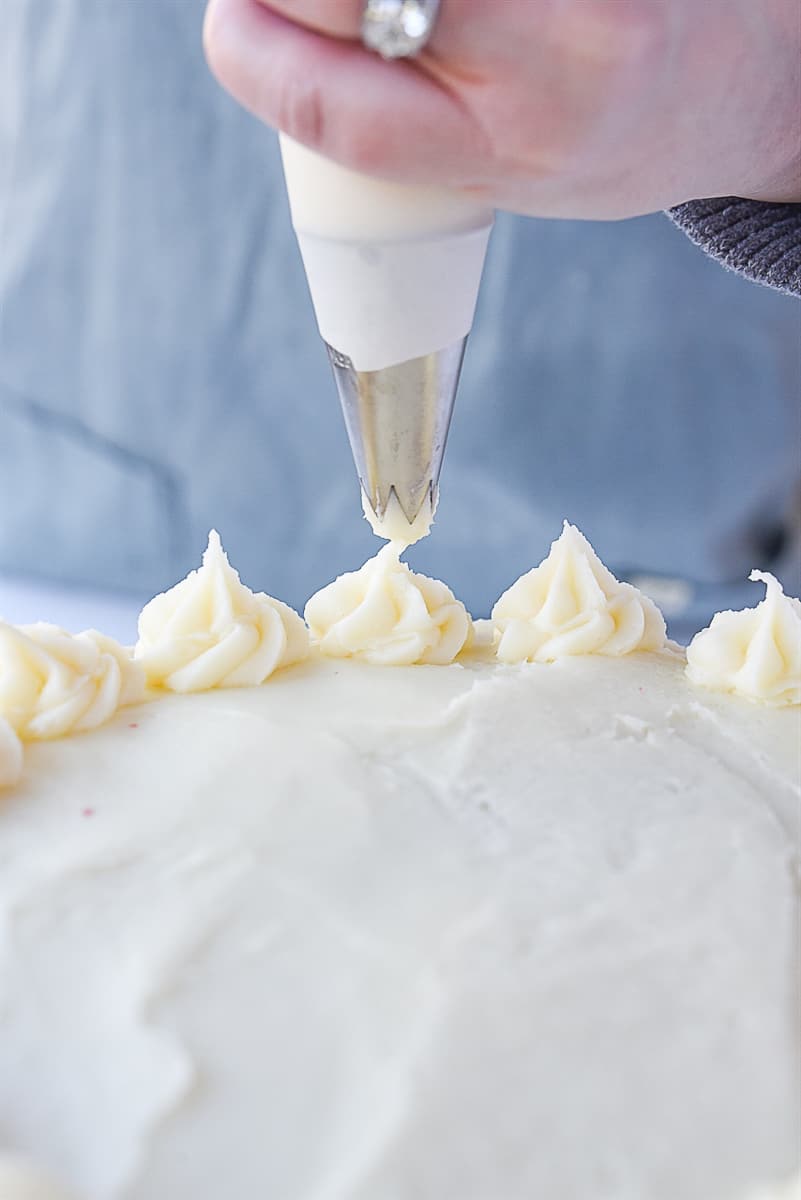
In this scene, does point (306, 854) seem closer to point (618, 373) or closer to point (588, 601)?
point (588, 601)

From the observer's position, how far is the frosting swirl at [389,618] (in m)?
1.43

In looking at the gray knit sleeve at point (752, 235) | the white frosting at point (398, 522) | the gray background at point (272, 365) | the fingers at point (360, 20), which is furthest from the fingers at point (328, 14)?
the gray background at point (272, 365)

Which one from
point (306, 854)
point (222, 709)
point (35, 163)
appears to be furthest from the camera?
point (35, 163)

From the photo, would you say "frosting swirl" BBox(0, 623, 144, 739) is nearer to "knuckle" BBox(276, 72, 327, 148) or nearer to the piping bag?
the piping bag

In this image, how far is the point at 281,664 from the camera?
141cm

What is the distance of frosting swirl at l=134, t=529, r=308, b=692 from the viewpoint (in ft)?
4.46

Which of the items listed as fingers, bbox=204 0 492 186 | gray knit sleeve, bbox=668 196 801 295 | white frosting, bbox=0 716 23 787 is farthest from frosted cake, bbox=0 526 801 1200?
fingers, bbox=204 0 492 186

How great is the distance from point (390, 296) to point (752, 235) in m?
0.77

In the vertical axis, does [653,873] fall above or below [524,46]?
below

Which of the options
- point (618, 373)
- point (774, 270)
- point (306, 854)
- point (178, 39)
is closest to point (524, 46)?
point (306, 854)

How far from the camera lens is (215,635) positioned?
138cm

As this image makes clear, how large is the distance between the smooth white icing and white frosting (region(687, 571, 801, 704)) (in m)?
0.12

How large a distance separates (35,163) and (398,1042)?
3299 millimetres

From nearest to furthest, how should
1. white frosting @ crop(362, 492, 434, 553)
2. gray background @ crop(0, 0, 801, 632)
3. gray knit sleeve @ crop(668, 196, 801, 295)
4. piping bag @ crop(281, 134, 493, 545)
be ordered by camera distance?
piping bag @ crop(281, 134, 493, 545) → white frosting @ crop(362, 492, 434, 553) → gray knit sleeve @ crop(668, 196, 801, 295) → gray background @ crop(0, 0, 801, 632)
